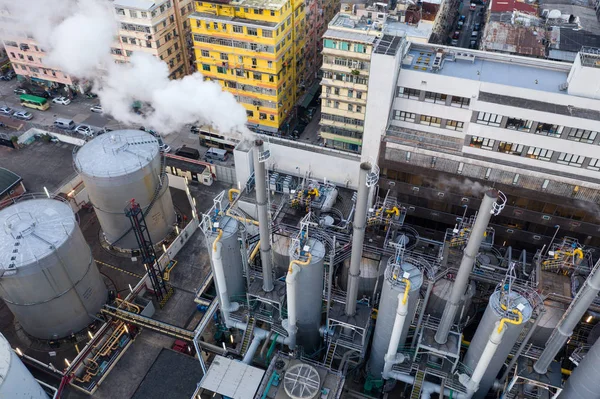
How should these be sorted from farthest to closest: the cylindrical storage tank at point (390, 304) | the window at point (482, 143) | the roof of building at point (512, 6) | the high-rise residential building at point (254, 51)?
the roof of building at point (512, 6)
the high-rise residential building at point (254, 51)
the window at point (482, 143)
the cylindrical storage tank at point (390, 304)

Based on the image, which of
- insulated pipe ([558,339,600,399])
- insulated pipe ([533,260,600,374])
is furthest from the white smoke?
insulated pipe ([558,339,600,399])

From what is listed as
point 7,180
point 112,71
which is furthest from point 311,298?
point 112,71

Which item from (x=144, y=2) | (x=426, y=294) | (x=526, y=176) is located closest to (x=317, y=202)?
(x=426, y=294)

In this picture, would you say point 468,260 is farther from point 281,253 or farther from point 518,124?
point 518,124

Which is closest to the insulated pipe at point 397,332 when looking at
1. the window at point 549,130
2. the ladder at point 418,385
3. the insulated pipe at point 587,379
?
the ladder at point 418,385

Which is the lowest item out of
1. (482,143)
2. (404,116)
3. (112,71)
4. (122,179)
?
(112,71)

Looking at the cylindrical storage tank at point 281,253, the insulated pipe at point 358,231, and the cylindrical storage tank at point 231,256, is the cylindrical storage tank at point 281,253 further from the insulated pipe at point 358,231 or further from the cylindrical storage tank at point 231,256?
the insulated pipe at point 358,231

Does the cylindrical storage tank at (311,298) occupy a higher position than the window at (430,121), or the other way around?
the window at (430,121)
